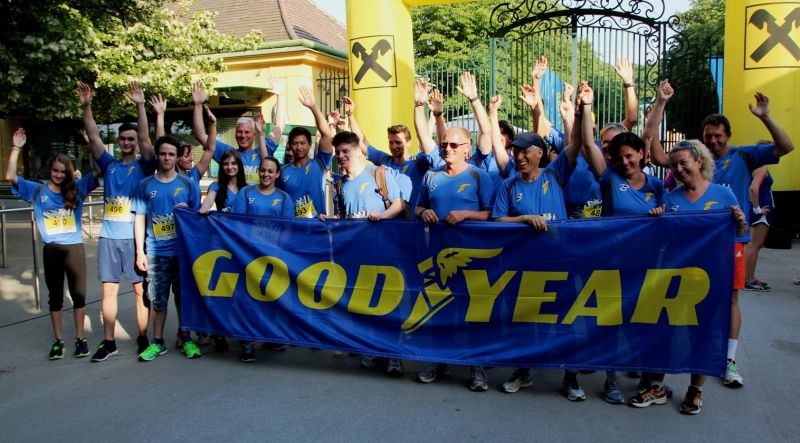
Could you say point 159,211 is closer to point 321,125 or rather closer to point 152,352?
point 152,352

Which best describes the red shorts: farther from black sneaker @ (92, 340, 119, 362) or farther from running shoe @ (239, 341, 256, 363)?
black sneaker @ (92, 340, 119, 362)

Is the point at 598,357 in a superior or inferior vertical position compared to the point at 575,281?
inferior

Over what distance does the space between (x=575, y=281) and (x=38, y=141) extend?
23.4 metres

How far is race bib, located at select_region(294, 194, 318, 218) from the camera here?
6.04 meters

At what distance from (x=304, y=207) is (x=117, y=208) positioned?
63.6 inches

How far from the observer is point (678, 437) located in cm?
374

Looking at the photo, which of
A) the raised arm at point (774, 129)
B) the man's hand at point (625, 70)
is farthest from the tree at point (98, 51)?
the raised arm at point (774, 129)

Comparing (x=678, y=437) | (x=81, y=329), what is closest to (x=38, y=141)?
(x=81, y=329)

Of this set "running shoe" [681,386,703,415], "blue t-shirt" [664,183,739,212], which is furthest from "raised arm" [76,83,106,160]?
"running shoe" [681,386,703,415]

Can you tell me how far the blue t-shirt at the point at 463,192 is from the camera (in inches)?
186

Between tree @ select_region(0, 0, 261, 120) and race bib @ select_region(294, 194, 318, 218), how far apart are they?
626cm

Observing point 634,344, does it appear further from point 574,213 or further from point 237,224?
point 237,224

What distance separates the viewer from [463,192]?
15.5 feet

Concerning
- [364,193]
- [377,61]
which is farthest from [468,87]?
[377,61]
